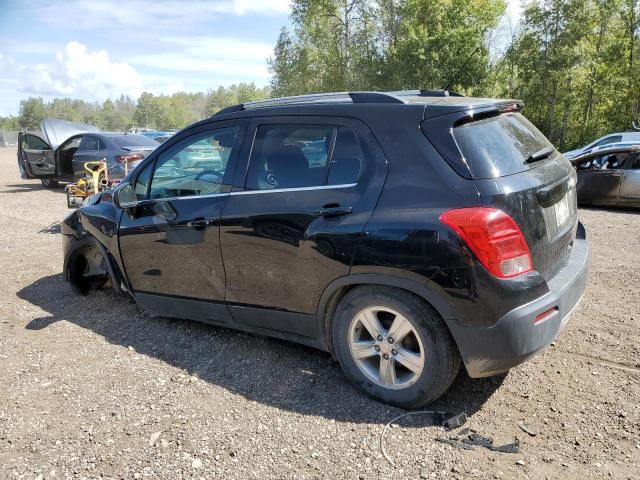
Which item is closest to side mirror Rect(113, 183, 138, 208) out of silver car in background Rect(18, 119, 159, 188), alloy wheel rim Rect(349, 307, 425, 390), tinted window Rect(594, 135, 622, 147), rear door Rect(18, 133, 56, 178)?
alloy wheel rim Rect(349, 307, 425, 390)

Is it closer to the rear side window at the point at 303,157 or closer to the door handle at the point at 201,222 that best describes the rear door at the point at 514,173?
the rear side window at the point at 303,157

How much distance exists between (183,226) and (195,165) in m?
0.48

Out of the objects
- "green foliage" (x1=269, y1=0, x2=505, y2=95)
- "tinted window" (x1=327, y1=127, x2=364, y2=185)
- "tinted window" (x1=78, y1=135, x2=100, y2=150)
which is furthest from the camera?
"green foliage" (x1=269, y1=0, x2=505, y2=95)

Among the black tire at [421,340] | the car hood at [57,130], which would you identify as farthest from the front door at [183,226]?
the car hood at [57,130]

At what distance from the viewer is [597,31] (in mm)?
26453

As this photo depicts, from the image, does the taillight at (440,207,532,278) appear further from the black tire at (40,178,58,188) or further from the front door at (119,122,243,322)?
the black tire at (40,178,58,188)

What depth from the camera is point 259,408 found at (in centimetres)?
314

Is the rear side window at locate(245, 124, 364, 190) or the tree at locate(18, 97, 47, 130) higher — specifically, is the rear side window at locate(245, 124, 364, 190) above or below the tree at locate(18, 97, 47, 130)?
below

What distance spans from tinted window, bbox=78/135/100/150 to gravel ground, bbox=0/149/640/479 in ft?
29.9

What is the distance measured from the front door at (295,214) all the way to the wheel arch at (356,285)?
5 centimetres

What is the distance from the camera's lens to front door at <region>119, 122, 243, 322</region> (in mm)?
3666

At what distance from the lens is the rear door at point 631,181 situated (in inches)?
402

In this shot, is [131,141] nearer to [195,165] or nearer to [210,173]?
A: [195,165]

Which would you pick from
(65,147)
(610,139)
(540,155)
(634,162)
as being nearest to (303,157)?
(540,155)
